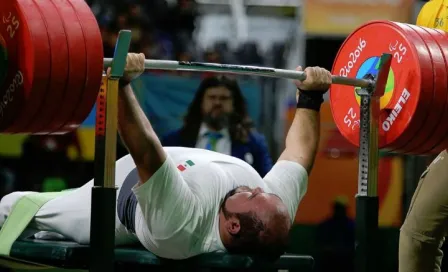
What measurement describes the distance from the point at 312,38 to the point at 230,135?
5.77 feet

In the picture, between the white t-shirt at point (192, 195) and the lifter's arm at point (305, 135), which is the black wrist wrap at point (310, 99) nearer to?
the lifter's arm at point (305, 135)

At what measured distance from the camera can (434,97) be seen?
3.76m

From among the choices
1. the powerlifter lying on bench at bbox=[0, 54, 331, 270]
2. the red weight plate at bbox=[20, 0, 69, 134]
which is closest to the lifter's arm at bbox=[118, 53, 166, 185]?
the powerlifter lying on bench at bbox=[0, 54, 331, 270]

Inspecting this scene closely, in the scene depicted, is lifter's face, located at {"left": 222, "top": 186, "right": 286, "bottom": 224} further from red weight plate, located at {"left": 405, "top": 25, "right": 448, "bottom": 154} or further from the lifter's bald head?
red weight plate, located at {"left": 405, "top": 25, "right": 448, "bottom": 154}

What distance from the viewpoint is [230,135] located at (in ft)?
18.4

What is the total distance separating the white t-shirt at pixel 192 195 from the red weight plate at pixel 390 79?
0.37m

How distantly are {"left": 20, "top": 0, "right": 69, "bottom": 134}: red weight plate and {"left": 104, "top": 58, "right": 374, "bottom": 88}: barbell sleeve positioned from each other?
176 millimetres

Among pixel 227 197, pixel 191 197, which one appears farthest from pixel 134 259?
pixel 227 197

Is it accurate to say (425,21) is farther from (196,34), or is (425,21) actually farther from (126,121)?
(196,34)

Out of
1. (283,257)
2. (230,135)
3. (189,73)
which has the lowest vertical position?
(283,257)

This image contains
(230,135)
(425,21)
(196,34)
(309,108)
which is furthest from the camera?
(196,34)

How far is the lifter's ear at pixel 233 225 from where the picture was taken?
3596 mm

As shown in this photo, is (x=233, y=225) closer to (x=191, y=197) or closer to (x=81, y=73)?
(x=191, y=197)

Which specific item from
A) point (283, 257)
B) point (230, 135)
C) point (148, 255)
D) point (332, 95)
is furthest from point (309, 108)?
point (230, 135)
